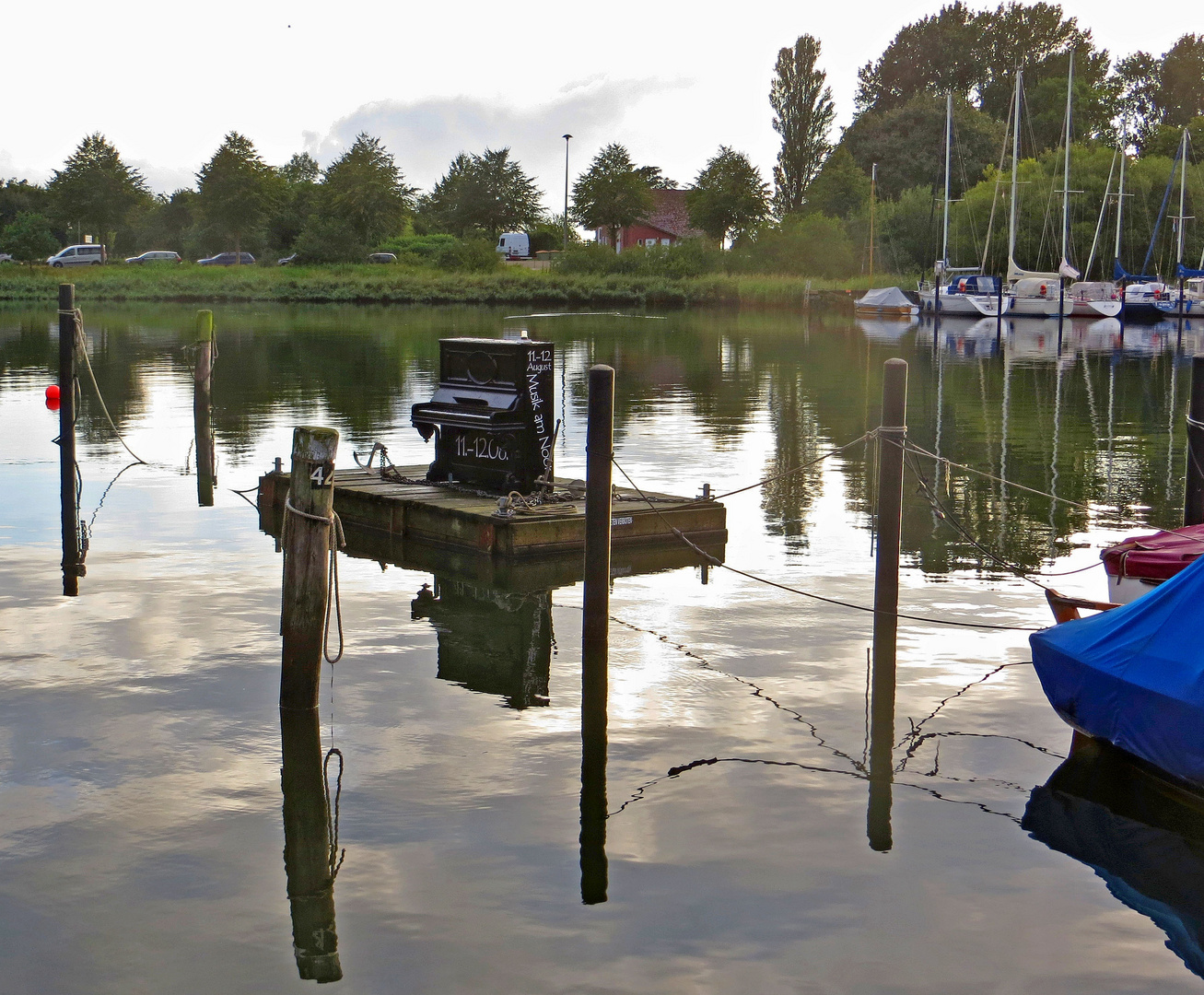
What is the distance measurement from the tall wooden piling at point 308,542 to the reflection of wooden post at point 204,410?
980cm

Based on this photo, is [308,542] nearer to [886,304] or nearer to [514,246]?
[886,304]

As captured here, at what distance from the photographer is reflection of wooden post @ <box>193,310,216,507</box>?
1898 centimetres

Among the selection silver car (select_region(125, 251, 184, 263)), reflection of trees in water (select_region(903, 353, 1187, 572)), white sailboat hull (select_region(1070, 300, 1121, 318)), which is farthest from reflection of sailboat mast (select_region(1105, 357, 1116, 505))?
silver car (select_region(125, 251, 184, 263))

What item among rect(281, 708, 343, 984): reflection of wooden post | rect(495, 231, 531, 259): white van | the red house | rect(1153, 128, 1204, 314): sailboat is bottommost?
rect(281, 708, 343, 984): reflection of wooden post

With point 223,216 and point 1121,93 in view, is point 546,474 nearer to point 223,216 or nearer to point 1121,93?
point 223,216

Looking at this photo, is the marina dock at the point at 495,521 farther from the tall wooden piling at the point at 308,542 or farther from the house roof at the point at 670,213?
the house roof at the point at 670,213

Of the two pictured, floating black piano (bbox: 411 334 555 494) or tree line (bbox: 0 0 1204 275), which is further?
tree line (bbox: 0 0 1204 275)

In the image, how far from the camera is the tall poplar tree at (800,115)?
107062mm

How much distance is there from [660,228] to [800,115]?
13836 mm

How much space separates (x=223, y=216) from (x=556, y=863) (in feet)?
317

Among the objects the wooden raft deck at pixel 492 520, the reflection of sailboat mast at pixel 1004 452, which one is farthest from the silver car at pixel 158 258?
the wooden raft deck at pixel 492 520

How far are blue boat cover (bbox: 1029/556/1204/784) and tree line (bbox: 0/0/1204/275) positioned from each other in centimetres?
7565

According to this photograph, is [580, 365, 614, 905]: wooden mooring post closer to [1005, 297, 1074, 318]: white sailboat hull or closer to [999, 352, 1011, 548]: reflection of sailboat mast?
[999, 352, 1011, 548]: reflection of sailboat mast

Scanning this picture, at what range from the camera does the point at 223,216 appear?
9806 centimetres
